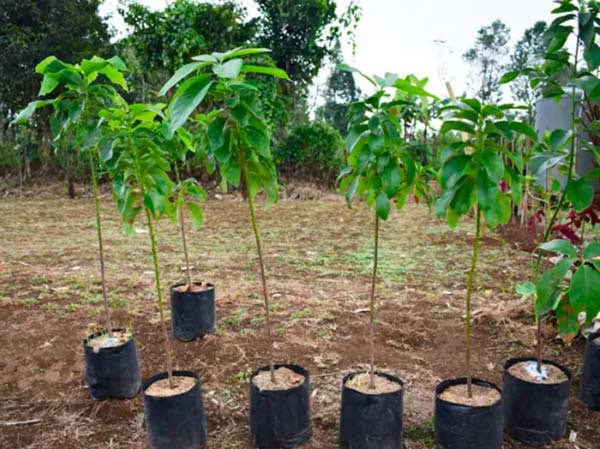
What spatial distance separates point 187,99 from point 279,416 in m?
1.23

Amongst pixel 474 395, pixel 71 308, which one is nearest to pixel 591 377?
pixel 474 395

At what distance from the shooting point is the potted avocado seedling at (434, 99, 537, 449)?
1.61 metres

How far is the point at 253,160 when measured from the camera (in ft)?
5.97

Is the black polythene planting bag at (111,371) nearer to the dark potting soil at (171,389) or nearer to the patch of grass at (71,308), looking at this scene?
the dark potting soil at (171,389)

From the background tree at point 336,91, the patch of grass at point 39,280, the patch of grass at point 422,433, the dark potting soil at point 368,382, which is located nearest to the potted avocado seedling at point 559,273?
the patch of grass at point 422,433

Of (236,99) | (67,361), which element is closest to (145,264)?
(67,361)

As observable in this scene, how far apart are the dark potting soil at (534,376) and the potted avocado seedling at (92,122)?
1.76 metres

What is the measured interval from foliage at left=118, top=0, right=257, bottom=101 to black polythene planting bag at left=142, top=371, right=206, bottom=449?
8691 mm

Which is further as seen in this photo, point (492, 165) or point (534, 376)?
point (534, 376)

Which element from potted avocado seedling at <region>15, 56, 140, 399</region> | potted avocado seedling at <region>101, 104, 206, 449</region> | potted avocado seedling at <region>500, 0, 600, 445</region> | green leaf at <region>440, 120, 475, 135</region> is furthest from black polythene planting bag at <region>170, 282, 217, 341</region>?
green leaf at <region>440, 120, 475, 135</region>

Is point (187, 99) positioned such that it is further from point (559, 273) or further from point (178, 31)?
point (178, 31)

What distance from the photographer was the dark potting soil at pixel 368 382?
1.93 metres

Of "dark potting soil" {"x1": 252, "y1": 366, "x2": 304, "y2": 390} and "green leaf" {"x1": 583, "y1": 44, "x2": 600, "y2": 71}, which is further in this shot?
"dark potting soil" {"x1": 252, "y1": 366, "x2": 304, "y2": 390}

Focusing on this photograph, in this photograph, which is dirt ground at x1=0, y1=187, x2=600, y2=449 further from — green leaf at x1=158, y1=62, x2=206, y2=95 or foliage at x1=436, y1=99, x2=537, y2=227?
green leaf at x1=158, y1=62, x2=206, y2=95
